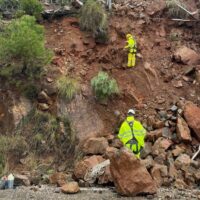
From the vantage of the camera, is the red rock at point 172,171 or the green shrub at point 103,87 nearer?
the red rock at point 172,171

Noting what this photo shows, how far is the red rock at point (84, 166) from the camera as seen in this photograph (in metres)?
10.7

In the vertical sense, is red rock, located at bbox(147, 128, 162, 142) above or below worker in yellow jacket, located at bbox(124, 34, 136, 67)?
below

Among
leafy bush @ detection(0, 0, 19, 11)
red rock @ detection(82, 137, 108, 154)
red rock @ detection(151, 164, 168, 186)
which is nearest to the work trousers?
red rock @ detection(82, 137, 108, 154)

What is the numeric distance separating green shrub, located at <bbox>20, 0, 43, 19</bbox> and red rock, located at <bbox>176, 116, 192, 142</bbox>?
5.49m

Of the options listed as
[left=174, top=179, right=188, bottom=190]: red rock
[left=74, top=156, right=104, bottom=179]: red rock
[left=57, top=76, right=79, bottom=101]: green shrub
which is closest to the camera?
[left=174, top=179, right=188, bottom=190]: red rock

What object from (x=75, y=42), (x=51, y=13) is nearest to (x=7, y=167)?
(x=75, y=42)

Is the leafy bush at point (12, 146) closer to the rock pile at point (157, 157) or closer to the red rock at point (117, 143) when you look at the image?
the rock pile at point (157, 157)

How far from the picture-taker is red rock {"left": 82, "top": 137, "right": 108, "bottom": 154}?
38.4 feet

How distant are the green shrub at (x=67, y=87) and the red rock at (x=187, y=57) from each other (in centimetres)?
314

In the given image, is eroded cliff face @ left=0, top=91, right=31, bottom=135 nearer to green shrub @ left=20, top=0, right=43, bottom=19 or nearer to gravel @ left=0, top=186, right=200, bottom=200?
gravel @ left=0, top=186, right=200, bottom=200

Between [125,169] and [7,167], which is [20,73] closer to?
[7,167]

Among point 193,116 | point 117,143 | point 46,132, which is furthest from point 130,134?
point 46,132

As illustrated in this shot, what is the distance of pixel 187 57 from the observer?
1427cm

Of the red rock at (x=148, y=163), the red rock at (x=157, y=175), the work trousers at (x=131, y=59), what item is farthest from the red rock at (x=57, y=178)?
the work trousers at (x=131, y=59)
